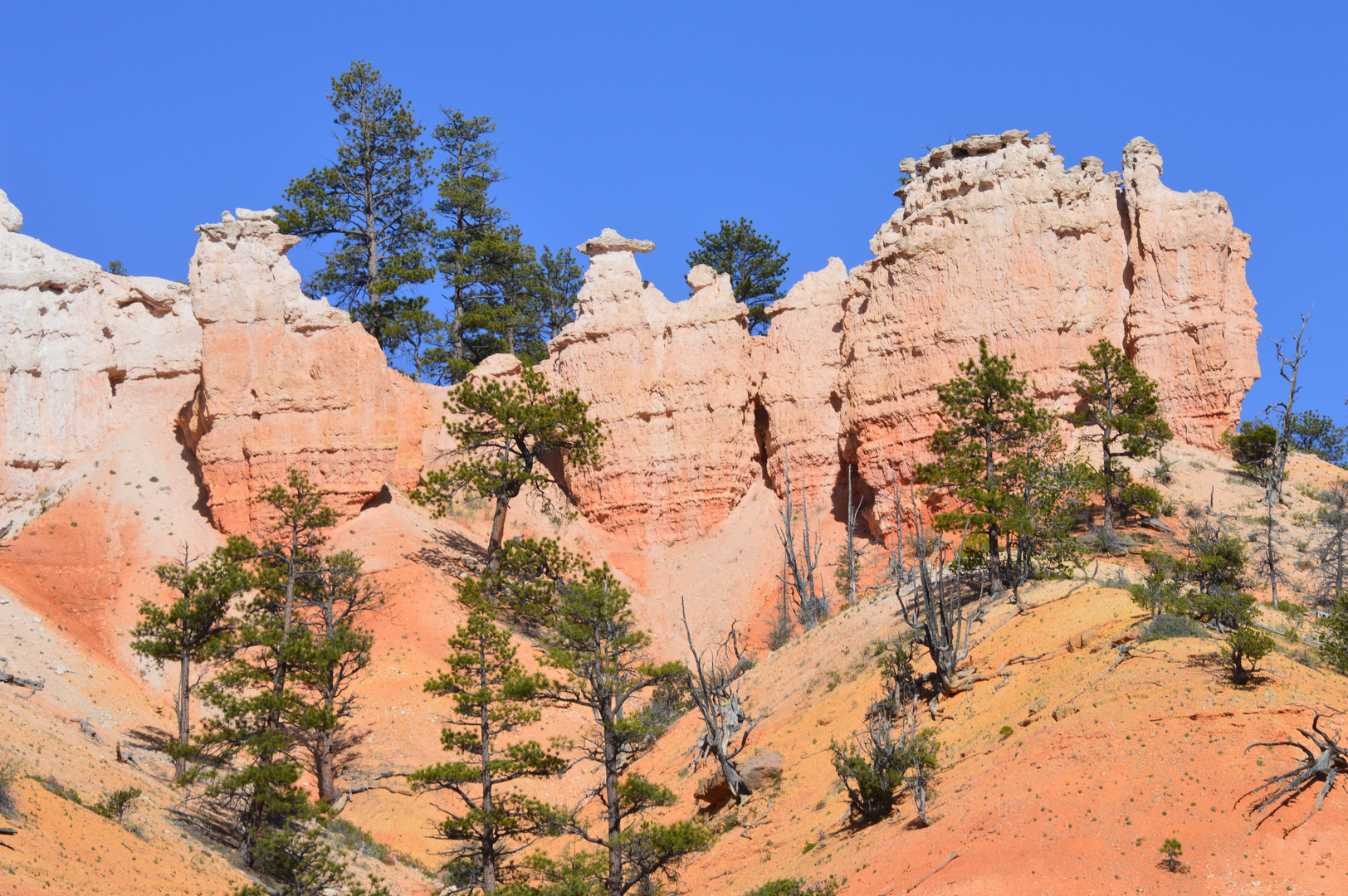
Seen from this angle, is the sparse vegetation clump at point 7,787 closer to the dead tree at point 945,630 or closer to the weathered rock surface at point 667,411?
the dead tree at point 945,630

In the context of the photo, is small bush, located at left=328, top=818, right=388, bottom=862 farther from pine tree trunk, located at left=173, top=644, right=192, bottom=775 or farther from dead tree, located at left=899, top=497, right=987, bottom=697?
dead tree, located at left=899, top=497, right=987, bottom=697

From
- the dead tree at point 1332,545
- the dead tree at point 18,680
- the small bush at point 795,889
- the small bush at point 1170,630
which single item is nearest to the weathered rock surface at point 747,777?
the small bush at point 795,889

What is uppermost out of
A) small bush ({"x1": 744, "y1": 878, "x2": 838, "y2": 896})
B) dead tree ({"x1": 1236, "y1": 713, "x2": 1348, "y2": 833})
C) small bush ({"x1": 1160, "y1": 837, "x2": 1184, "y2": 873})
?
dead tree ({"x1": 1236, "y1": 713, "x2": 1348, "y2": 833})

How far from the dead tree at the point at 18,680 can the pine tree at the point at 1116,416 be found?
97.4ft

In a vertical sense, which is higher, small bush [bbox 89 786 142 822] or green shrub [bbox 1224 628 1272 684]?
green shrub [bbox 1224 628 1272 684]

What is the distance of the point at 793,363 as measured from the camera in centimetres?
5191

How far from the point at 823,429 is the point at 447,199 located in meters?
21.9

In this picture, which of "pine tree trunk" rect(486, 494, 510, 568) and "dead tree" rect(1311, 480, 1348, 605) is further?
"pine tree trunk" rect(486, 494, 510, 568)

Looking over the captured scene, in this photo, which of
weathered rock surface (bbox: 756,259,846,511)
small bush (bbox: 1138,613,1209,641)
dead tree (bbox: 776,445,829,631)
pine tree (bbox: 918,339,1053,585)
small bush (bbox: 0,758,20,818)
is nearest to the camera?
small bush (bbox: 0,758,20,818)

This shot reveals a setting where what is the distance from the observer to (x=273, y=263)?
48750 mm

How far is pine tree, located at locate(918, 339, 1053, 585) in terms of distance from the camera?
117 ft

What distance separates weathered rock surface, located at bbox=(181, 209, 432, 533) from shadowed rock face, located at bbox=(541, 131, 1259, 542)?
8.55 m

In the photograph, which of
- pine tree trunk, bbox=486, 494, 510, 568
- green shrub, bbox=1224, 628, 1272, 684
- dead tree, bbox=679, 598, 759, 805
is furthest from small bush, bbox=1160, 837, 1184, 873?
pine tree trunk, bbox=486, 494, 510, 568

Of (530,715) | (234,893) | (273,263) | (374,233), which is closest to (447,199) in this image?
(374,233)
